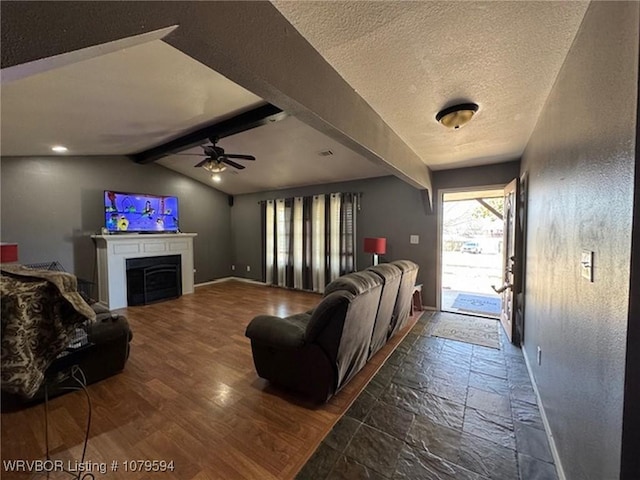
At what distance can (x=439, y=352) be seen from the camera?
2.81 meters

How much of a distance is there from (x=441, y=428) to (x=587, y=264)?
4.48 ft

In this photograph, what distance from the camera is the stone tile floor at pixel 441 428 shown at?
56.6 inches

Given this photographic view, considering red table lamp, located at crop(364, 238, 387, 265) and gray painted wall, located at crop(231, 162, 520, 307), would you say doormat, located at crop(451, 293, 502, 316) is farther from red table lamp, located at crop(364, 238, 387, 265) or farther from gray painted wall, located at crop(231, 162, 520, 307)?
red table lamp, located at crop(364, 238, 387, 265)

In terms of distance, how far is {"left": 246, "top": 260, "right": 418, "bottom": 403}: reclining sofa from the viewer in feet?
5.96

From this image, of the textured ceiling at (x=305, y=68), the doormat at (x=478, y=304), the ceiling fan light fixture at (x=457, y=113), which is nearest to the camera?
the textured ceiling at (x=305, y=68)

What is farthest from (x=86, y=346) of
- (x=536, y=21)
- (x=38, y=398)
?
(x=536, y=21)

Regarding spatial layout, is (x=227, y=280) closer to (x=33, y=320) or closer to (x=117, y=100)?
(x=117, y=100)

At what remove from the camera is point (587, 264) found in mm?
1062

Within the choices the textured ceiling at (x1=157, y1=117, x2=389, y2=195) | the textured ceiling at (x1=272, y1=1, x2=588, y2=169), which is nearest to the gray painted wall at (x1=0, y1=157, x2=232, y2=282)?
the textured ceiling at (x1=157, y1=117, x2=389, y2=195)

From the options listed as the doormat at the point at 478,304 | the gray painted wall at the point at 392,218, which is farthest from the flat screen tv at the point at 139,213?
the doormat at the point at 478,304

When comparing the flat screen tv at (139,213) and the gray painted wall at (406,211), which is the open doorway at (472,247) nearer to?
the gray painted wall at (406,211)

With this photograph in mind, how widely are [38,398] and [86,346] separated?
443mm

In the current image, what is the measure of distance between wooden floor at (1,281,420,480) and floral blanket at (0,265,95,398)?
37.7 inches

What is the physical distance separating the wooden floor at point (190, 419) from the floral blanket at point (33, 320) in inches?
37.7
